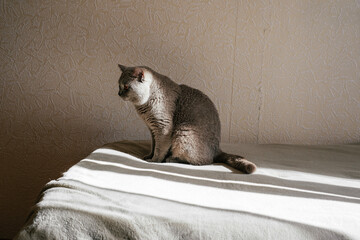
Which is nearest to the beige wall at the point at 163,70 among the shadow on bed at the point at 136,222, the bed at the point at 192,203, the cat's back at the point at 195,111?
the cat's back at the point at 195,111

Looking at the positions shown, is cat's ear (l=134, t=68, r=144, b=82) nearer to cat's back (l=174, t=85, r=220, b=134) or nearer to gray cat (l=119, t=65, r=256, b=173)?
gray cat (l=119, t=65, r=256, b=173)

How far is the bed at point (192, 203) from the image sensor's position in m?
0.66

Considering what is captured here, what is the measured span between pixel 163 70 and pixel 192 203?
3.52 ft

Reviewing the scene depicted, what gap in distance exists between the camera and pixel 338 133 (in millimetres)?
1759

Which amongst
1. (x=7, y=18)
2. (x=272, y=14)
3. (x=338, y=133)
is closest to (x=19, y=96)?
(x=7, y=18)

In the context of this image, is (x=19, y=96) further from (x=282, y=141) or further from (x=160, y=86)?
(x=282, y=141)

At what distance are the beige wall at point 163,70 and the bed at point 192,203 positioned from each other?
0.57 metres

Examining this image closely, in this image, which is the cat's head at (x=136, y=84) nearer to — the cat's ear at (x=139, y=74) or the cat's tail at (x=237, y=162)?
the cat's ear at (x=139, y=74)

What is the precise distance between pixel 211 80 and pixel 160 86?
0.47 metres

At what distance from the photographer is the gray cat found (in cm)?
127

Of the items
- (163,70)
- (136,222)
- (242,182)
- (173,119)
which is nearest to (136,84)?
(173,119)

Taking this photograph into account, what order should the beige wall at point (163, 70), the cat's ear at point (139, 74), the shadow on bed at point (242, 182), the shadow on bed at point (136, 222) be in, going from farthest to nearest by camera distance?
1. the beige wall at point (163, 70)
2. the cat's ear at point (139, 74)
3. the shadow on bed at point (242, 182)
4. the shadow on bed at point (136, 222)

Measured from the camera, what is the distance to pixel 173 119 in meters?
1.34

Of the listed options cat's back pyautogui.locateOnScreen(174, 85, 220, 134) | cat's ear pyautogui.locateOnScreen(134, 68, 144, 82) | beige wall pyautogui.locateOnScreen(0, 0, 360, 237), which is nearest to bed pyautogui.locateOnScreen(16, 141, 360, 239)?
cat's back pyautogui.locateOnScreen(174, 85, 220, 134)
